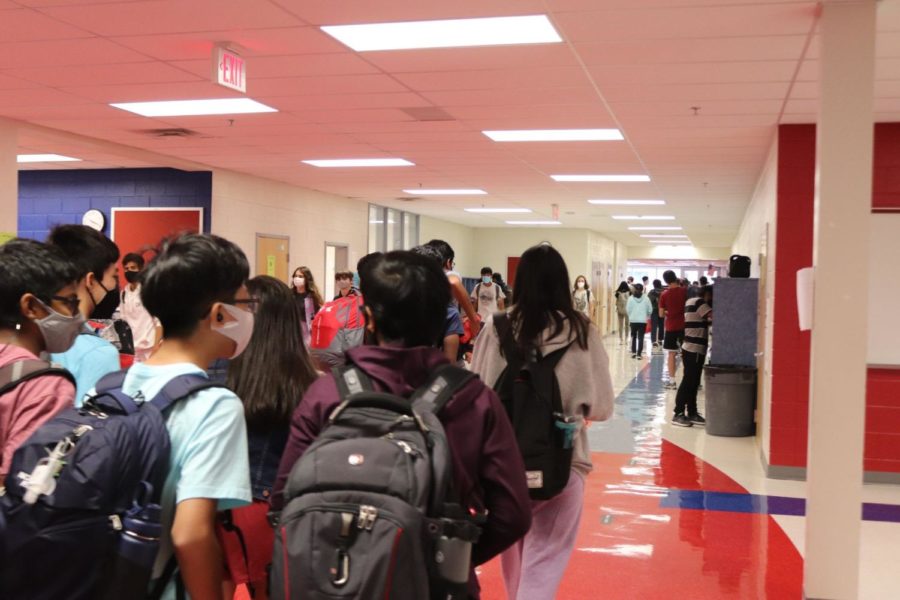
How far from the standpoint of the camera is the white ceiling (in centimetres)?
460

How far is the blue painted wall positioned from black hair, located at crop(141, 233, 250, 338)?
33.3ft

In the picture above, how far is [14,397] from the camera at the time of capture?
1.79 meters

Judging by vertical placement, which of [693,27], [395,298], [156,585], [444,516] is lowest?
[156,585]

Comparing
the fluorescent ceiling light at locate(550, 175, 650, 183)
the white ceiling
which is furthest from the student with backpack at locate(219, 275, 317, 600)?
the fluorescent ceiling light at locate(550, 175, 650, 183)

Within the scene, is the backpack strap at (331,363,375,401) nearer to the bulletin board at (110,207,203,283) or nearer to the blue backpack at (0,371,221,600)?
the blue backpack at (0,371,221,600)

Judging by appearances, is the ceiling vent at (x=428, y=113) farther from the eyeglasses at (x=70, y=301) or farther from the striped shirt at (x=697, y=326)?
the eyeglasses at (x=70, y=301)

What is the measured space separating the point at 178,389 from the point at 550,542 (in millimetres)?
1762

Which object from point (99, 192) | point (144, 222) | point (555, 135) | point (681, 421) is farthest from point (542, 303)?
point (99, 192)

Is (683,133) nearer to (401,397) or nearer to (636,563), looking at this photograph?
(636,563)

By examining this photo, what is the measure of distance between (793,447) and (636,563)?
284cm

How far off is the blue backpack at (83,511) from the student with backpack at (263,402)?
2.13ft

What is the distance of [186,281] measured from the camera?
5.48 ft

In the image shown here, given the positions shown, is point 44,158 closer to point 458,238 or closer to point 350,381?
point 350,381

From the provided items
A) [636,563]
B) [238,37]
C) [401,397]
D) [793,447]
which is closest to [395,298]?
[401,397]
